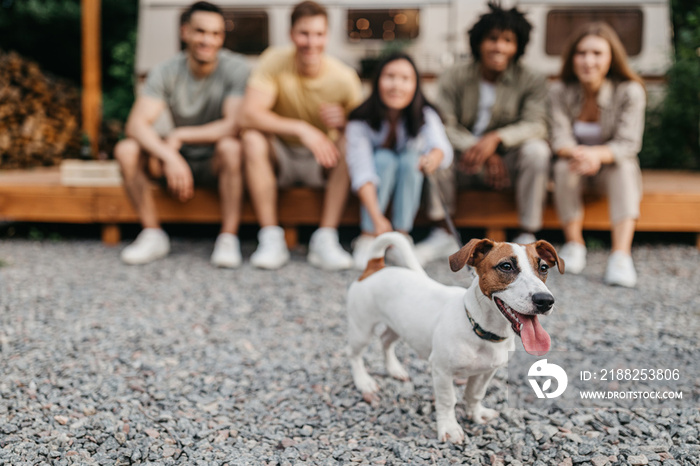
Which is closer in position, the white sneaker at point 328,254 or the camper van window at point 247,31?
the white sneaker at point 328,254

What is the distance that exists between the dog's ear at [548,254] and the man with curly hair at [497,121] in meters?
1.86

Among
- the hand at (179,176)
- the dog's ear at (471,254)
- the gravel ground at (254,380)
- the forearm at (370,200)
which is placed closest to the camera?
the dog's ear at (471,254)

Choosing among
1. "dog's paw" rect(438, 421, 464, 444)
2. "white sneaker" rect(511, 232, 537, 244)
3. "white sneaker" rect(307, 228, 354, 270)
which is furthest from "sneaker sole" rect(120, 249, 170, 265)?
"dog's paw" rect(438, 421, 464, 444)

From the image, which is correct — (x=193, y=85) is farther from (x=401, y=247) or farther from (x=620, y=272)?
(x=620, y=272)

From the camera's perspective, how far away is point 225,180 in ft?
11.0

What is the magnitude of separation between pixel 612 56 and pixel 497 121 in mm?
687

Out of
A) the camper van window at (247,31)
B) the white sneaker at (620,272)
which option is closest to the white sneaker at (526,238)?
the white sneaker at (620,272)

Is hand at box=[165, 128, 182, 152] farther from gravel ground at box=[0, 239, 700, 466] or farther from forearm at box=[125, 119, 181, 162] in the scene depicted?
gravel ground at box=[0, 239, 700, 466]

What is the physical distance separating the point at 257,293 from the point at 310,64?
135 cm

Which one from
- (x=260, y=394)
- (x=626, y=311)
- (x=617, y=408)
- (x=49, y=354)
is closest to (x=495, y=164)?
(x=626, y=311)

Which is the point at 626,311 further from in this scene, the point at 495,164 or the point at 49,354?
the point at 49,354

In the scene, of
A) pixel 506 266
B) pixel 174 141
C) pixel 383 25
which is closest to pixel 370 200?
pixel 174 141

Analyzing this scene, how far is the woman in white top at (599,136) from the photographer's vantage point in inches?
121

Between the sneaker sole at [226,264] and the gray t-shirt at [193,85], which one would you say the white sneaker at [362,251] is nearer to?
the sneaker sole at [226,264]
